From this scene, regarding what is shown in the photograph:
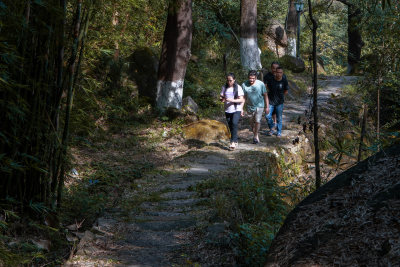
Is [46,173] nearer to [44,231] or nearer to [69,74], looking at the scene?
[44,231]

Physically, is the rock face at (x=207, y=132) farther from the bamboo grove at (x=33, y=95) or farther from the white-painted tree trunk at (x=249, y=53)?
the white-painted tree trunk at (x=249, y=53)

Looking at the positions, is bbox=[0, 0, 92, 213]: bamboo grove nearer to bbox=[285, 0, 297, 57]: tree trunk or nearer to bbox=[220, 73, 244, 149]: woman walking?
bbox=[220, 73, 244, 149]: woman walking

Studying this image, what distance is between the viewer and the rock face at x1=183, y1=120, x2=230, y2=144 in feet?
33.0

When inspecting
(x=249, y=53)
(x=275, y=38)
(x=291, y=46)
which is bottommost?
(x=249, y=53)

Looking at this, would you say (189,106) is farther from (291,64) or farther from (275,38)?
(275,38)

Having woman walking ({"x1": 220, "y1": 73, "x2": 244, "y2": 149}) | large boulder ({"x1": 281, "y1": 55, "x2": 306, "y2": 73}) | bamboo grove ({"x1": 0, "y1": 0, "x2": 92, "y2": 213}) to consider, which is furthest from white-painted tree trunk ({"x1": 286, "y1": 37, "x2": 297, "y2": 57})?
bamboo grove ({"x1": 0, "y1": 0, "x2": 92, "y2": 213})

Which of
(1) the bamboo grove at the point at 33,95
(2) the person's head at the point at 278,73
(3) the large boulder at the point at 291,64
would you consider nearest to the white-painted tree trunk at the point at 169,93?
(2) the person's head at the point at 278,73

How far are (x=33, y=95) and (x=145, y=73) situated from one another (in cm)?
916

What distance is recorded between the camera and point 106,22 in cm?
1148

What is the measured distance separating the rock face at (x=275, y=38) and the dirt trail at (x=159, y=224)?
52.2 feet

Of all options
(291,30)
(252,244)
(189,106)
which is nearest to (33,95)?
(252,244)

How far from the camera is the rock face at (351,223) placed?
272 centimetres

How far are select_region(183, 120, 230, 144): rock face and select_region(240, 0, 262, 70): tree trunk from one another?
20.8 feet

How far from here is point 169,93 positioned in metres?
11.6
